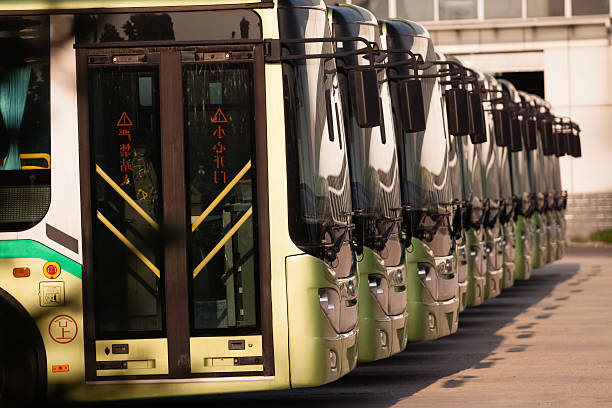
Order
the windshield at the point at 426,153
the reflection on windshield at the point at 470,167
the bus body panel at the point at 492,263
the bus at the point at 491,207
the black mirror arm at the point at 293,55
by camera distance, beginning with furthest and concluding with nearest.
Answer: the bus at the point at 491,207, the bus body panel at the point at 492,263, the reflection on windshield at the point at 470,167, the windshield at the point at 426,153, the black mirror arm at the point at 293,55

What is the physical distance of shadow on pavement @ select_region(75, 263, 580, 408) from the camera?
10336mm

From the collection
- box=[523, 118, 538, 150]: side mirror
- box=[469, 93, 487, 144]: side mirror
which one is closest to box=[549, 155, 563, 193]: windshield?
box=[523, 118, 538, 150]: side mirror

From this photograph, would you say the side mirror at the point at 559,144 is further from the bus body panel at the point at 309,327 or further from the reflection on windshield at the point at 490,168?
the bus body panel at the point at 309,327

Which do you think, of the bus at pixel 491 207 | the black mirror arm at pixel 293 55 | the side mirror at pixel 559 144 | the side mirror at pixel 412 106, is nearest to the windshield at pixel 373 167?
the side mirror at pixel 412 106

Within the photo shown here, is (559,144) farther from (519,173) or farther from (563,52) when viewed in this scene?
(563,52)

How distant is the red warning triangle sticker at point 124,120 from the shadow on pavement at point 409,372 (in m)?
2.62

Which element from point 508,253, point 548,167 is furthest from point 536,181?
point 508,253

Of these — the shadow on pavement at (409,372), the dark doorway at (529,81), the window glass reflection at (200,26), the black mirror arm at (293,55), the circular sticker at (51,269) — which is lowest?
the shadow on pavement at (409,372)

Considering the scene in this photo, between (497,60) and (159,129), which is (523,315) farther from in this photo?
(497,60)

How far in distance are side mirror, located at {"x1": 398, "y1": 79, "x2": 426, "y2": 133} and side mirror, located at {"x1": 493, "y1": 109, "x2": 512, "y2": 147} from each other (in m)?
8.68

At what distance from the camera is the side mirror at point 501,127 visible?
18297 mm

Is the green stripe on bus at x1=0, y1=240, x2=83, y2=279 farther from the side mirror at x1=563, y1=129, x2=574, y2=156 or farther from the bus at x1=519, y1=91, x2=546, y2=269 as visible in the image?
the side mirror at x1=563, y1=129, x2=574, y2=156

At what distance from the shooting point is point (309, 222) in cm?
853

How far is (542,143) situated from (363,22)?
13.6 m
